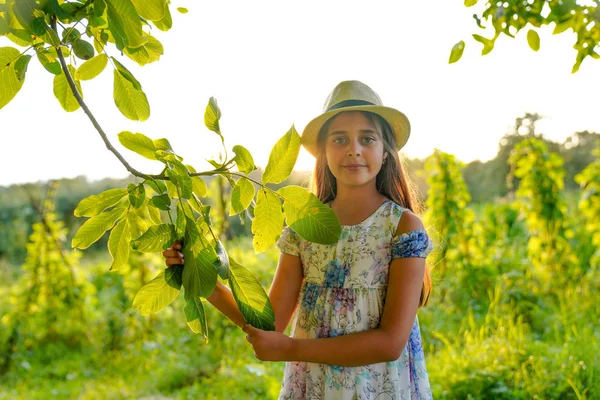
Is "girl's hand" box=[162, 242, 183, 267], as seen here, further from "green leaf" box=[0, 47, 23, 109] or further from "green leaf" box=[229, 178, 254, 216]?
"green leaf" box=[0, 47, 23, 109]

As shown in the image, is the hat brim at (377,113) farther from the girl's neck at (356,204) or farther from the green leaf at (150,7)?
the green leaf at (150,7)

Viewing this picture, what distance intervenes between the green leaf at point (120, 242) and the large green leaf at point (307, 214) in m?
0.28

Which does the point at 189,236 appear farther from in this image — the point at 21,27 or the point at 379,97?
the point at 379,97

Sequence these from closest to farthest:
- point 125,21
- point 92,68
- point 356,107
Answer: point 125,21
point 92,68
point 356,107

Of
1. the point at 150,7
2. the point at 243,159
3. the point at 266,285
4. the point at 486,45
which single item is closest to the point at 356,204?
the point at 486,45

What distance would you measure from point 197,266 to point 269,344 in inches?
16.1

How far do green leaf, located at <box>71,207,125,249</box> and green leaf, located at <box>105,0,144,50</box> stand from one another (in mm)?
323

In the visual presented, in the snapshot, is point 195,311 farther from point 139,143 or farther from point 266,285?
point 266,285

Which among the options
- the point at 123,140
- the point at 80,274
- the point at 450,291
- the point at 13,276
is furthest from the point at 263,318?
the point at 13,276

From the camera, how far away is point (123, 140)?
85 cm

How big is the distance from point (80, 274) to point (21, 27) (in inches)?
163

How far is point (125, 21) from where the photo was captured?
2.26ft

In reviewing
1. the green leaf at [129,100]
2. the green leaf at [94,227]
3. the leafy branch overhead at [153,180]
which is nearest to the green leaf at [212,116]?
the leafy branch overhead at [153,180]

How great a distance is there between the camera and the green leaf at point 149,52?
945 mm
